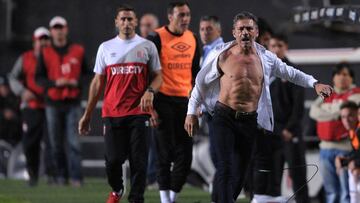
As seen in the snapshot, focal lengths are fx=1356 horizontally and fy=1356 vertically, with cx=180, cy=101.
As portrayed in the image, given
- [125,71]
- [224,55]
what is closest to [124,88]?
[125,71]

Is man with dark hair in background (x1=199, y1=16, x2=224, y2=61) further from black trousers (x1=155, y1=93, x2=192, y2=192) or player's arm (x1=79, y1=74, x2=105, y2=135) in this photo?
player's arm (x1=79, y1=74, x2=105, y2=135)

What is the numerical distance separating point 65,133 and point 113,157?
592cm

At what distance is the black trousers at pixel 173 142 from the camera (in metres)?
15.3

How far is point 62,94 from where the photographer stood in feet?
66.0

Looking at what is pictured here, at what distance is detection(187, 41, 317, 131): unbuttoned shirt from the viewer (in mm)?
13516

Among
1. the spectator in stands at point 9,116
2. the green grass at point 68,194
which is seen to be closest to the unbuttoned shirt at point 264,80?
the green grass at point 68,194

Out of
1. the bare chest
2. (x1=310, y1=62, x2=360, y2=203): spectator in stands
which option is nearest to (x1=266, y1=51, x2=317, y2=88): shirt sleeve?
the bare chest

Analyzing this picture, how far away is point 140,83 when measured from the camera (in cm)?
1472

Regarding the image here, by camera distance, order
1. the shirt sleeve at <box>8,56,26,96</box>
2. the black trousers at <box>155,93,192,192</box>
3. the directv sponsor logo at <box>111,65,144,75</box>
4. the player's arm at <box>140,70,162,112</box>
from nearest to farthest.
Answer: the player's arm at <box>140,70,162,112</box>, the directv sponsor logo at <box>111,65,144,75</box>, the black trousers at <box>155,93,192,192</box>, the shirt sleeve at <box>8,56,26,96</box>

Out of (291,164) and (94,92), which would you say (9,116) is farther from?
(94,92)

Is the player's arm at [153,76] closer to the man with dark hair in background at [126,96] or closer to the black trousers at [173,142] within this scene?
the man with dark hair in background at [126,96]

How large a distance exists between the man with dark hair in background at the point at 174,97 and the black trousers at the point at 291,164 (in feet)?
5.01

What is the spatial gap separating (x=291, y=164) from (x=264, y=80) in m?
4.43

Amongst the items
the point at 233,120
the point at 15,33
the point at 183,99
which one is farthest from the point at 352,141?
the point at 15,33
